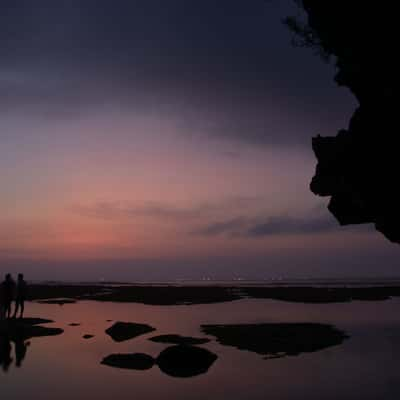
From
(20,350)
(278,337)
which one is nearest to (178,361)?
(20,350)

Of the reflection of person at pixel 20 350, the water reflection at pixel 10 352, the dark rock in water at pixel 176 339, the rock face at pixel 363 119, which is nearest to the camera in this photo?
the rock face at pixel 363 119

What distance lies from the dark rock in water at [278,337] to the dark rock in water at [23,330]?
11.6m

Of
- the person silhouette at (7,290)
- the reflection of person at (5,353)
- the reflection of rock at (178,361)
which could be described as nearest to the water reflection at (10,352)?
the reflection of person at (5,353)

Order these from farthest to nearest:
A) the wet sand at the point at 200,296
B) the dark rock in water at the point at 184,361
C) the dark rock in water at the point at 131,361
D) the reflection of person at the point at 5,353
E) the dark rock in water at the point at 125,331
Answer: the wet sand at the point at 200,296
the dark rock in water at the point at 125,331
the reflection of person at the point at 5,353
the dark rock in water at the point at 131,361
the dark rock in water at the point at 184,361

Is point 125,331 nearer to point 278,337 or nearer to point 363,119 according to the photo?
point 278,337

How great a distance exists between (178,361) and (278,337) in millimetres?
11942

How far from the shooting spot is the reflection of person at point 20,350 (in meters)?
25.9

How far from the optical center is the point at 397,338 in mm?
36062

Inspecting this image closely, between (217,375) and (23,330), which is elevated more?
(23,330)

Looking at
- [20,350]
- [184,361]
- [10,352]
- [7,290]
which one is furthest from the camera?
[7,290]

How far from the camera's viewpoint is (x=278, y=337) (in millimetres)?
34562

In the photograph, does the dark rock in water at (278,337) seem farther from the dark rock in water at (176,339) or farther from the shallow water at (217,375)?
the dark rock in water at (176,339)

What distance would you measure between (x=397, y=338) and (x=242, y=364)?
51.4 feet

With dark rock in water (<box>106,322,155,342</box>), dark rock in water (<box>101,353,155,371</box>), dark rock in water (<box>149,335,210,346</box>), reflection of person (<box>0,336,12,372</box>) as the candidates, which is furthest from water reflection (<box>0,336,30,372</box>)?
dark rock in water (<box>149,335,210,346</box>)
